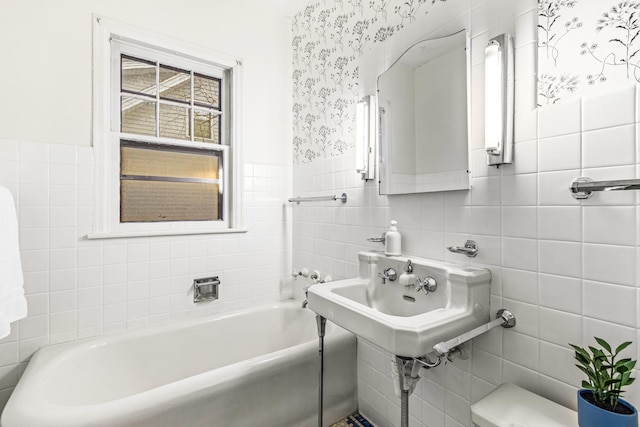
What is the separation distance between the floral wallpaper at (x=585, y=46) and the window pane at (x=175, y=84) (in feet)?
6.36

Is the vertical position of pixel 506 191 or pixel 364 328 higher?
pixel 506 191

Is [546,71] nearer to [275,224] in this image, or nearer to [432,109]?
[432,109]

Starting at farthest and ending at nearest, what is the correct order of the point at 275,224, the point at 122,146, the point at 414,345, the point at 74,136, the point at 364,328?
1. the point at 275,224
2. the point at 122,146
3. the point at 74,136
4. the point at 364,328
5. the point at 414,345

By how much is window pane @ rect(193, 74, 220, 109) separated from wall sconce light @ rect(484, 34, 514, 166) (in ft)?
5.70

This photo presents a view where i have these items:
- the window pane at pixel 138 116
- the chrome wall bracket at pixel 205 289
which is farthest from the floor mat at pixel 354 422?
the window pane at pixel 138 116

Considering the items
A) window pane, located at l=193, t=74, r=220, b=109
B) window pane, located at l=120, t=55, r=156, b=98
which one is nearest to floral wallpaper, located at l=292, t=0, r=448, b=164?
window pane, located at l=193, t=74, r=220, b=109

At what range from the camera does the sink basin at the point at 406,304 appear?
978 millimetres

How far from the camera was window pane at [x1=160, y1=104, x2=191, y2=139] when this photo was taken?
1.99 m

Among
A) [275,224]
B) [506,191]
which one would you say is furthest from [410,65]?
[275,224]

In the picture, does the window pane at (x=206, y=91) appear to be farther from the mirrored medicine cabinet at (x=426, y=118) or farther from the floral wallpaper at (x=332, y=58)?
the mirrored medicine cabinet at (x=426, y=118)

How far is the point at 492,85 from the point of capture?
1.09 meters

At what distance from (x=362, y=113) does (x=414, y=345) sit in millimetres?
1208

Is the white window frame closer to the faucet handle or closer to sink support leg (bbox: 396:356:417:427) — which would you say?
the faucet handle

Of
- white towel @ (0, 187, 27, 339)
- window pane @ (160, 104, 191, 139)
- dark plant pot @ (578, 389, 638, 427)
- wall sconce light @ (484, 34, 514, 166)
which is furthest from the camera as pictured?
window pane @ (160, 104, 191, 139)
